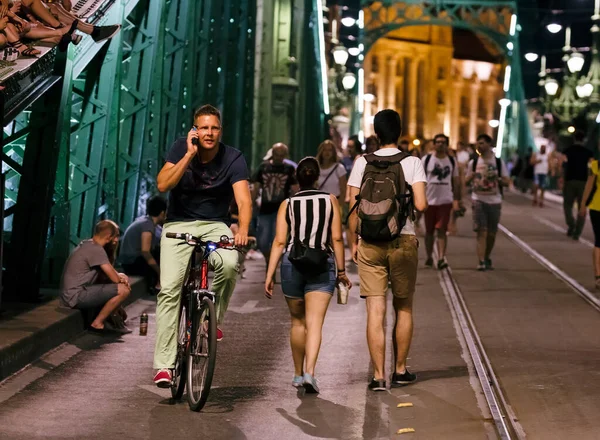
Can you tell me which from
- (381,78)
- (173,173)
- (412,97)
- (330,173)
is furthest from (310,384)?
(412,97)

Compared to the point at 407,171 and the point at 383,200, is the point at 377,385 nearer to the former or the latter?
the point at 383,200

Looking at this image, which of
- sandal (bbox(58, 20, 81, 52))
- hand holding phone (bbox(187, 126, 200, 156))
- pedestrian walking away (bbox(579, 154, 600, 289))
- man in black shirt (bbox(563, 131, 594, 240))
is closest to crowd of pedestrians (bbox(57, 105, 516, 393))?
hand holding phone (bbox(187, 126, 200, 156))

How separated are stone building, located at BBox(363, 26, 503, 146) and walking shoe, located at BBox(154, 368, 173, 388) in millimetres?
122202

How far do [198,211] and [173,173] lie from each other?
1.19 feet

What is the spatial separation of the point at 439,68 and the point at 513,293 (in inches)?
5037

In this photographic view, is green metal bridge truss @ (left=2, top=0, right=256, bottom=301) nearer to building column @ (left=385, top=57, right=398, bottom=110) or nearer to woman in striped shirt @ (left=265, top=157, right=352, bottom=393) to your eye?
woman in striped shirt @ (left=265, top=157, right=352, bottom=393)

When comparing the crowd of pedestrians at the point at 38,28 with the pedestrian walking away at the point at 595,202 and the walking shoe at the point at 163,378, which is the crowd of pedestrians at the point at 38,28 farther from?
the pedestrian walking away at the point at 595,202

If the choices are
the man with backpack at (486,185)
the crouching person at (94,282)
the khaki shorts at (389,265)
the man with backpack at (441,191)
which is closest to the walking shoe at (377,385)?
the khaki shorts at (389,265)

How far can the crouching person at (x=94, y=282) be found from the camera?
37.7ft

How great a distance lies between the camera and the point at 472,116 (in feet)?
479

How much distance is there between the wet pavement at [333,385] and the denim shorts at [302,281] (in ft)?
1.93

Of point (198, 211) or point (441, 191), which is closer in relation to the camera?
point (198, 211)

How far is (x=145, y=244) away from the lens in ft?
47.6

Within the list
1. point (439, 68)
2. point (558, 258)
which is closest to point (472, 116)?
point (439, 68)
